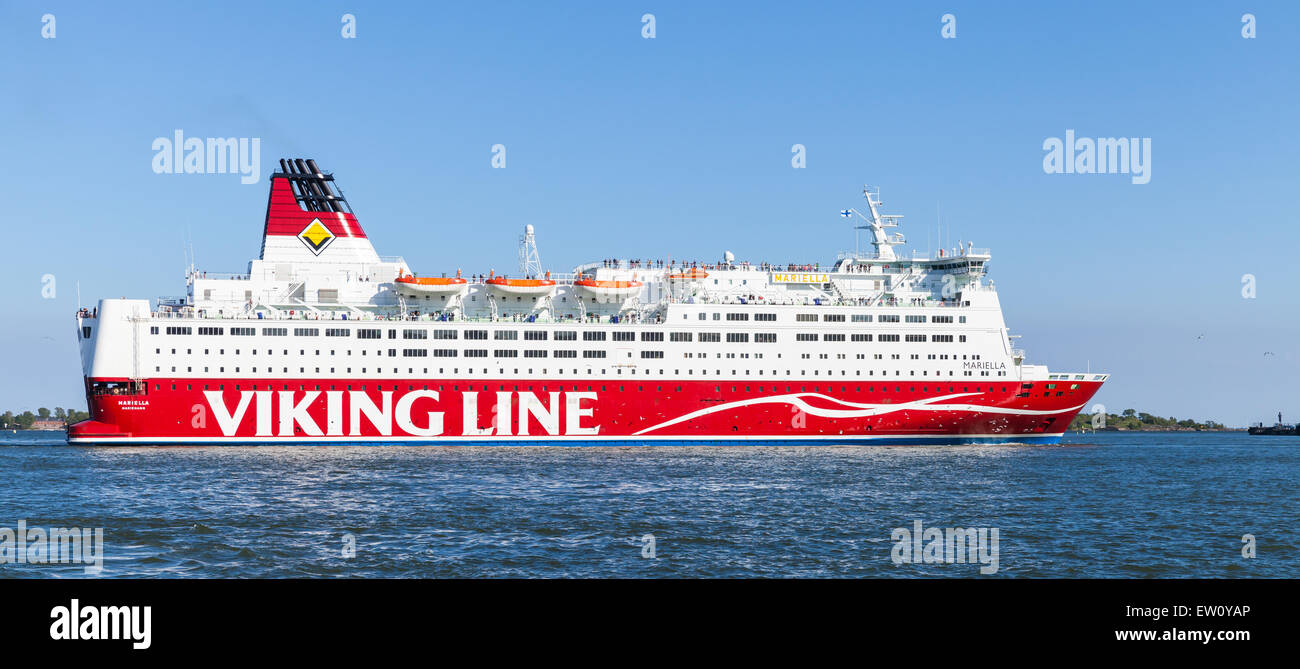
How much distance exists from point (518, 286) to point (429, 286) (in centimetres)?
411

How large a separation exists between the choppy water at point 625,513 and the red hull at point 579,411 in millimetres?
4167

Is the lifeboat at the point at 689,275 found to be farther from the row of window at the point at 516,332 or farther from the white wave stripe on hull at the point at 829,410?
the white wave stripe on hull at the point at 829,410

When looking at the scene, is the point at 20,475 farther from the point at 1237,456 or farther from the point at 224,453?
the point at 1237,456

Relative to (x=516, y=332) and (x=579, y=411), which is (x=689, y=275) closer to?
(x=579, y=411)

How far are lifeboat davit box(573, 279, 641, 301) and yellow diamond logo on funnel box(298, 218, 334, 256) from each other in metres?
12.1

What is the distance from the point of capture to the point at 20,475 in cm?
3328

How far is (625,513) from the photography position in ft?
76.4

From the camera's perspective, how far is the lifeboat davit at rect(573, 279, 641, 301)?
49.9m

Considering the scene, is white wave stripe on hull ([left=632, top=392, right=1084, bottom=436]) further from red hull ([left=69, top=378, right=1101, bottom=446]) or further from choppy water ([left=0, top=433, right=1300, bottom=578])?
choppy water ([left=0, top=433, right=1300, bottom=578])

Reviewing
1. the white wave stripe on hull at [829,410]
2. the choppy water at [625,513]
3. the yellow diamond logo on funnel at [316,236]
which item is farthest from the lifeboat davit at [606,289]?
the yellow diamond logo on funnel at [316,236]

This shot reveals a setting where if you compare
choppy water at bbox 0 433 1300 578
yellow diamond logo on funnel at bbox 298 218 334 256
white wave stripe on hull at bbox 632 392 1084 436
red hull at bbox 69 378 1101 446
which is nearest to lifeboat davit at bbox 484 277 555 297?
red hull at bbox 69 378 1101 446

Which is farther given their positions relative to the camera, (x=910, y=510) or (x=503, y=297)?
(x=503, y=297)
